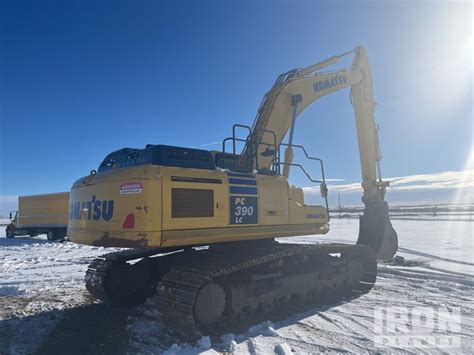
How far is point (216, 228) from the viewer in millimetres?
5879

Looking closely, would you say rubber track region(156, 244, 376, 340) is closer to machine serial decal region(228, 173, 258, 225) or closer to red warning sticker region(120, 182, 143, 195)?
machine serial decal region(228, 173, 258, 225)

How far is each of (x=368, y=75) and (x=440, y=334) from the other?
7342 millimetres

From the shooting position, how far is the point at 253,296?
630cm

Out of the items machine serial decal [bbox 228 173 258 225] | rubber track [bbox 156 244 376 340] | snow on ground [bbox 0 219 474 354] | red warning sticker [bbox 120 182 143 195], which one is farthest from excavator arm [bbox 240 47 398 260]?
red warning sticker [bbox 120 182 143 195]

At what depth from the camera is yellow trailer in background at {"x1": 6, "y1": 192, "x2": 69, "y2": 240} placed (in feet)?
75.0

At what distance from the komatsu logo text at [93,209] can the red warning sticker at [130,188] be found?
0.30 m

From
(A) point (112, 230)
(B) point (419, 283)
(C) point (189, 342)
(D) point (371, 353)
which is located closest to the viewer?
(D) point (371, 353)

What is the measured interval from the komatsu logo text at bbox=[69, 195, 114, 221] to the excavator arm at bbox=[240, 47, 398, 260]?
2674 millimetres

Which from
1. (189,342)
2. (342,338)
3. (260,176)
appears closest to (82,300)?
(189,342)

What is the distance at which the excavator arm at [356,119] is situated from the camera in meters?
8.10

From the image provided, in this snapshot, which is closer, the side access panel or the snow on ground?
the snow on ground

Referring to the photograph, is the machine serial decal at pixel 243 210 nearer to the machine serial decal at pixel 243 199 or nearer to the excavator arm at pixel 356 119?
the machine serial decal at pixel 243 199

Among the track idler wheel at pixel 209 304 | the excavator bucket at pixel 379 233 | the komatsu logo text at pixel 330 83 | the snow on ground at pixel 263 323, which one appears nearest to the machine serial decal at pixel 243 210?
the track idler wheel at pixel 209 304

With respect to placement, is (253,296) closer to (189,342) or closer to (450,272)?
(189,342)
